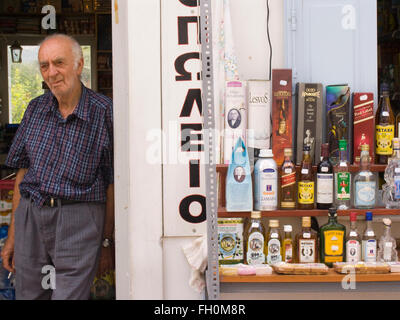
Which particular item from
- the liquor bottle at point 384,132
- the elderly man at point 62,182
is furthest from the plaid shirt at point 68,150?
the liquor bottle at point 384,132

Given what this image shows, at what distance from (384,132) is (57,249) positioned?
5.82 feet

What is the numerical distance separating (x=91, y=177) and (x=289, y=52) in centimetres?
123

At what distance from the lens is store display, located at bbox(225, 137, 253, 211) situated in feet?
7.99

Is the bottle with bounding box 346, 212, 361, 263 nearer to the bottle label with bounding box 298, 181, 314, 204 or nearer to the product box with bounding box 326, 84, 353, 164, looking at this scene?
the bottle label with bounding box 298, 181, 314, 204

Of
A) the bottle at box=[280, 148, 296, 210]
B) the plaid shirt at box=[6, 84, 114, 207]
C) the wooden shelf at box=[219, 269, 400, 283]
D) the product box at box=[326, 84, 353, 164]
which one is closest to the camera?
the wooden shelf at box=[219, 269, 400, 283]

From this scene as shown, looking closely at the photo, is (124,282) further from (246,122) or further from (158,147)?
(246,122)

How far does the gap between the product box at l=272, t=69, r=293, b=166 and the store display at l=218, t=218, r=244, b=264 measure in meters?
0.43

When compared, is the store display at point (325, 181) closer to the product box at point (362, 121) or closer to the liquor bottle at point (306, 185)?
the liquor bottle at point (306, 185)

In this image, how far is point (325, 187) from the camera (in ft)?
8.21

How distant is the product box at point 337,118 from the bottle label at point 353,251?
0.39m

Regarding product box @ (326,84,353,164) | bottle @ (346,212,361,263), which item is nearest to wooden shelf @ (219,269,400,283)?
bottle @ (346,212,361,263)

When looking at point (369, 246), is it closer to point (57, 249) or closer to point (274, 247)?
point (274, 247)

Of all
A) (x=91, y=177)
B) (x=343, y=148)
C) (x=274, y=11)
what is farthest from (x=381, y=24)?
(x=91, y=177)
